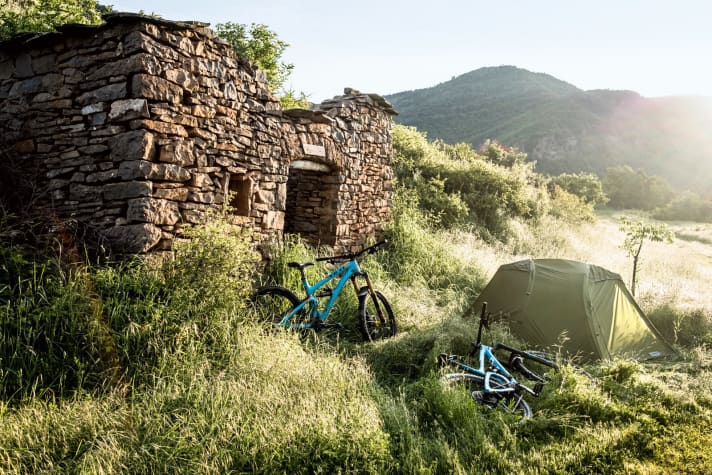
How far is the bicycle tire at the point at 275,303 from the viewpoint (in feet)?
16.6

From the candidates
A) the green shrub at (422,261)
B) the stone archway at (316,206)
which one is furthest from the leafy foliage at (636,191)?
the stone archway at (316,206)

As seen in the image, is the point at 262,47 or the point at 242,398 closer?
the point at 242,398

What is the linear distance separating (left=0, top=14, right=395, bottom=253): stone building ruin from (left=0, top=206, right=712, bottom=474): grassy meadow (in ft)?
2.06

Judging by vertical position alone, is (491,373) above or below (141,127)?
below

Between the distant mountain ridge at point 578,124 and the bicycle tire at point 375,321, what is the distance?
110 feet

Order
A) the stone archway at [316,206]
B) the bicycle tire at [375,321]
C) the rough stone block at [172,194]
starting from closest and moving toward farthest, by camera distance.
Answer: the rough stone block at [172,194] → the bicycle tire at [375,321] → the stone archway at [316,206]

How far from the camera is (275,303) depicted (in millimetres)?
5414

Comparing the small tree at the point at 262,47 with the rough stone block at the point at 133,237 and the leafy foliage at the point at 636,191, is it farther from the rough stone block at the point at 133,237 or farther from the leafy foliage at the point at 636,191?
the leafy foliage at the point at 636,191

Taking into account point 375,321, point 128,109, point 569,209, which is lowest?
point 375,321

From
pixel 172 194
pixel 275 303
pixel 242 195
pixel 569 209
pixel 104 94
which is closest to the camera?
pixel 104 94

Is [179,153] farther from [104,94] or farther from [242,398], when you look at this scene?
[242,398]

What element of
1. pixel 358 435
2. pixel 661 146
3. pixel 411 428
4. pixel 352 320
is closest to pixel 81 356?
pixel 358 435

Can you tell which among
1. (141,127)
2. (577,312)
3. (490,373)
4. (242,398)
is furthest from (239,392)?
(577,312)

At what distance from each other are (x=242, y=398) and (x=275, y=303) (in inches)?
79.7
